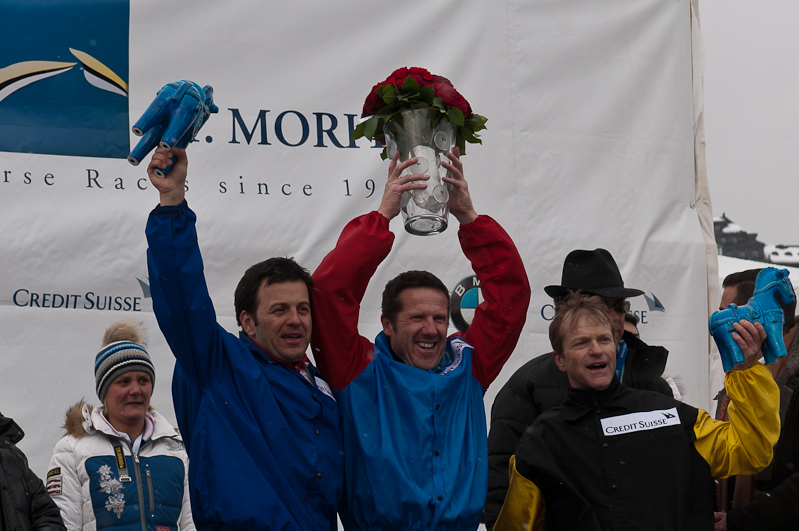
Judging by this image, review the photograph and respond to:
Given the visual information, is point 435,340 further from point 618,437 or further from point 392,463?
point 618,437

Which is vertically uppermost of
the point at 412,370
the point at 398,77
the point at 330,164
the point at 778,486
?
the point at 330,164

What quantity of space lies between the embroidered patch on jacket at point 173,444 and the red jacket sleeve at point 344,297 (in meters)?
1.23

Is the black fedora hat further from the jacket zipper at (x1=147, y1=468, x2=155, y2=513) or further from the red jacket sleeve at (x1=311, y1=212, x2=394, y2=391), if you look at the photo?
Result: the jacket zipper at (x1=147, y1=468, x2=155, y2=513)

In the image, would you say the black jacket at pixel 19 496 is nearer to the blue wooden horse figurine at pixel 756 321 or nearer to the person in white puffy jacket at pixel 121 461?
the person in white puffy jacket at pixel 121 461

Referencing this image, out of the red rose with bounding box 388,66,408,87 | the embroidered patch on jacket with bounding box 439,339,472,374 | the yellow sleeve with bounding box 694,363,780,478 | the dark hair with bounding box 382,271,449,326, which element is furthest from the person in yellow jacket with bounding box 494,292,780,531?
the red rose with bounding box 388,66,408,87

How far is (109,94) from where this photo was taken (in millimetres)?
4336

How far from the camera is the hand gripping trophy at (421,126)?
8.56ft

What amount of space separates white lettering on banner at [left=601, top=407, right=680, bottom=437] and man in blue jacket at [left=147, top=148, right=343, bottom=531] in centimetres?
84

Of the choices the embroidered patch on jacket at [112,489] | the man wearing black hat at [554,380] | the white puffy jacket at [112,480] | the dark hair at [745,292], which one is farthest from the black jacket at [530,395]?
the embroidered patch on jacket at [112,489]

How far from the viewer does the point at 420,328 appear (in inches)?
104

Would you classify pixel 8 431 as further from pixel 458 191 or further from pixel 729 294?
pixel 729 294

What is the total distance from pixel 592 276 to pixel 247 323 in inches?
56.2

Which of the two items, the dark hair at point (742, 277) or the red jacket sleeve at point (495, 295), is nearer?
the red jacket sleeve at point (495, 295)

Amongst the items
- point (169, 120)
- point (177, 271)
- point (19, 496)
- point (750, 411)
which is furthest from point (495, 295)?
point (19, 496)
